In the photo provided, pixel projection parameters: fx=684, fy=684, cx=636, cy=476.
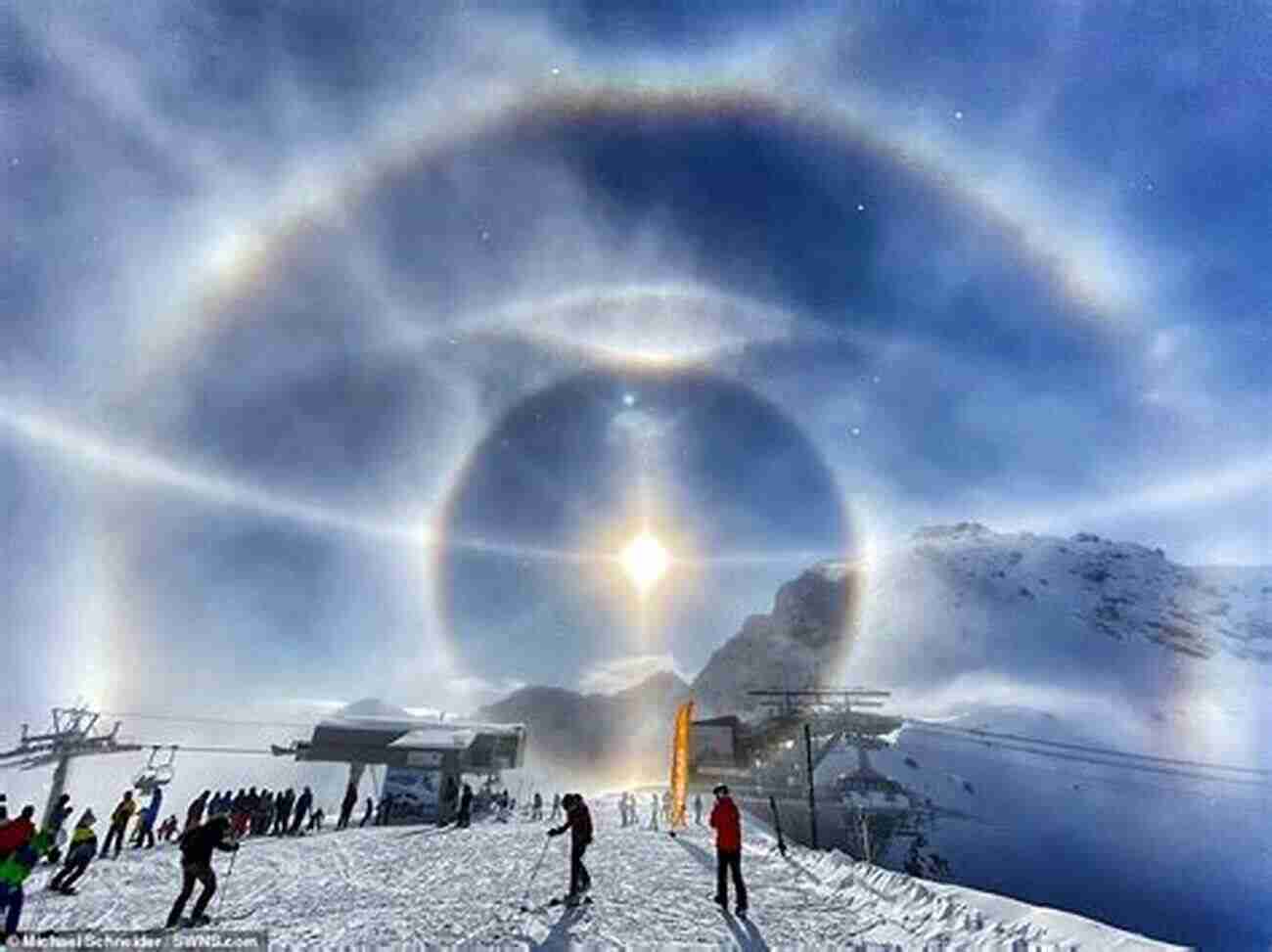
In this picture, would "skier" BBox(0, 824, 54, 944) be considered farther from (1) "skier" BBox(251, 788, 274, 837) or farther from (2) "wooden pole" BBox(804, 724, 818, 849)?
(1) "skier" BBox(251, 788, 274, 837)

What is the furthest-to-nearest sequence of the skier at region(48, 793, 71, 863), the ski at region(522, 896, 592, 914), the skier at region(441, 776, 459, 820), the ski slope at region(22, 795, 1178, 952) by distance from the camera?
the skier at region(441, 776, 459, 820), the skier at region(48, 793, 71, 863), the ski at region(522, 896, 592, 914), the ski slope at region(22, 795, 1178, 952)

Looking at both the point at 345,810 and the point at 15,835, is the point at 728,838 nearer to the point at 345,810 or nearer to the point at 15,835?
the point at 15,835

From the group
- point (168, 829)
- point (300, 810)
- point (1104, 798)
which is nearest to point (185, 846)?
point (300, 810)

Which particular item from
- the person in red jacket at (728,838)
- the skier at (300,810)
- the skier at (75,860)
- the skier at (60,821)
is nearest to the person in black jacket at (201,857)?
the skier at (75,860)

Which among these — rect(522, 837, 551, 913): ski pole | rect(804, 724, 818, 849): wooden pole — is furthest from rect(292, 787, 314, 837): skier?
rect(804, 724, 818, 849): wooden pole

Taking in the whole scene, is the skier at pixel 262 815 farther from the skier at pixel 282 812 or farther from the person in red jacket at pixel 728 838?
the person in red jacket at pixel 728 838

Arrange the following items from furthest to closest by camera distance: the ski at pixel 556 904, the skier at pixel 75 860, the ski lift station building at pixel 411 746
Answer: the ski lift station building at pixel 411 746, the skier at pixel 75 860, the ski at pixel 556 904

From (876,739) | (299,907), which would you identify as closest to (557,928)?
(299,907)
